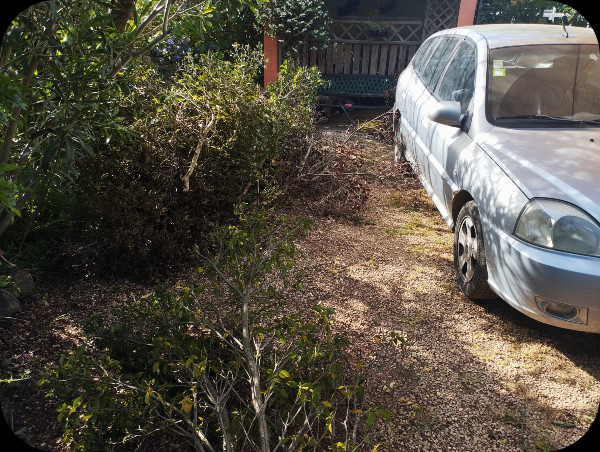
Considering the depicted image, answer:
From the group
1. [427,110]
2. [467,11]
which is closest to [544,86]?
[427,110]

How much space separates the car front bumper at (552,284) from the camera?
279 centimetres

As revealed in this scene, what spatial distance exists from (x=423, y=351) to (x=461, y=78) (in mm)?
2597

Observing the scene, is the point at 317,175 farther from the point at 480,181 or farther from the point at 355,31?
the point at 355,31

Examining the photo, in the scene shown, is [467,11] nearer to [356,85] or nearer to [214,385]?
[356,85]

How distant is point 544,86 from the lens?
13.2 feet

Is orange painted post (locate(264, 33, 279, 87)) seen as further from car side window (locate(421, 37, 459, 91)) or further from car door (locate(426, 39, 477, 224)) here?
car door (locate(426, 39, 477, 224))

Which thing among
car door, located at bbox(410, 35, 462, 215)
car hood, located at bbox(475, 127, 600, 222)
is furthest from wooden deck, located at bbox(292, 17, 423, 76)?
car hood, located at bbox(475, 127, 600, 222)

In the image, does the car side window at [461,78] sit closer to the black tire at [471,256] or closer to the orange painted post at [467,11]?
the black tire at [471,256]

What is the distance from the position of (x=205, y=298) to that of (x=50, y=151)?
1.50 m

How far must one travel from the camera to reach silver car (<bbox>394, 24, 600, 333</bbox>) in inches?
113

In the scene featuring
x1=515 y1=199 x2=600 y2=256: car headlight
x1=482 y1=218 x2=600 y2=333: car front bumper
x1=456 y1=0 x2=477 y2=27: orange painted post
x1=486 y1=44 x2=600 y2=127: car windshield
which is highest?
x1=456 y1=0 x2=477 y2=27: orange painted post

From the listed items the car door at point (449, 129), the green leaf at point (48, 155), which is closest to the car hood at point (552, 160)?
the car door at point (449, 129)

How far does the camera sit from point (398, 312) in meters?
3.71

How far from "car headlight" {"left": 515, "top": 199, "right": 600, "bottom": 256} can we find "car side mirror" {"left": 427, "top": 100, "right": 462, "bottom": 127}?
4.20 ft
